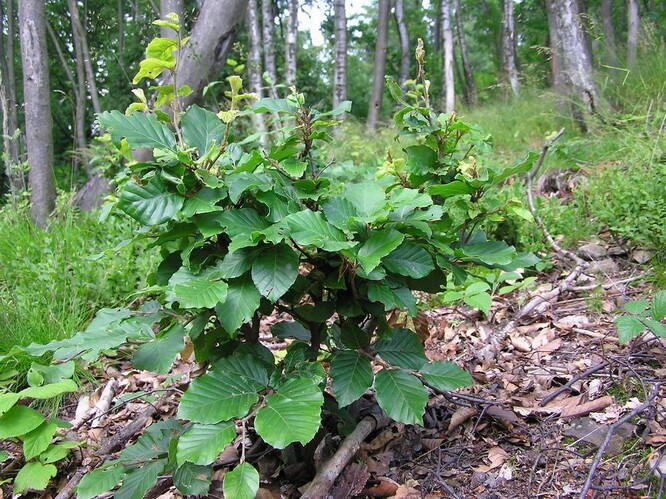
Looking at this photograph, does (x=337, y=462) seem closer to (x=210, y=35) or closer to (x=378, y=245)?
(x=378, y=245)

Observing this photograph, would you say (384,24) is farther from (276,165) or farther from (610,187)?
(276,165)

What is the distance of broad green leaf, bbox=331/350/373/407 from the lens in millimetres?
1177

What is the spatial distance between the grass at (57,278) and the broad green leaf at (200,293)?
130 cm

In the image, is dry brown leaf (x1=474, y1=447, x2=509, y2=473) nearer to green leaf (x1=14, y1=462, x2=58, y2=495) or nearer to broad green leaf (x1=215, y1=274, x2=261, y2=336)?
broad green leaf (x1=215, y1=274, x2=261, y2=336)

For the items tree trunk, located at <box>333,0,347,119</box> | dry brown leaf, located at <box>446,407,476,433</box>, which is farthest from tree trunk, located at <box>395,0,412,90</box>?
dry brown leaf, located at <box>446,407,476,433</box>

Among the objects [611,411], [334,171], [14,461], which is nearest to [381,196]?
[611,411]

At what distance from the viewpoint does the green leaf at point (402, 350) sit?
1325 mm

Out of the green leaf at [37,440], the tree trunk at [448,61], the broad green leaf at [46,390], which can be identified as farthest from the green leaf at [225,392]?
the tree trunk at [448,61]

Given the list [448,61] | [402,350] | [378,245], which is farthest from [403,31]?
[378,245]

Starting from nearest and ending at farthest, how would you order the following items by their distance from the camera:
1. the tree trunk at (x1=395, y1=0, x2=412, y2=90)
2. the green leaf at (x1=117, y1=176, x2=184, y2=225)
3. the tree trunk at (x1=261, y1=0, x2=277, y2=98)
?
the green leaf at (x1=117, y1=176, x2=184, y2=225) < the tree trunk at (x1=261, y1=0, x2=277, y2=98) < the tree trunk at (x1=395, y1=0, x2=412, y2=90)

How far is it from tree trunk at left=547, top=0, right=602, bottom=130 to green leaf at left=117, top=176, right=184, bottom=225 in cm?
499

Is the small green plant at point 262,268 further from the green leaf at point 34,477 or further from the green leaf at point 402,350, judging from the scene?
the green leaf at point 34,477

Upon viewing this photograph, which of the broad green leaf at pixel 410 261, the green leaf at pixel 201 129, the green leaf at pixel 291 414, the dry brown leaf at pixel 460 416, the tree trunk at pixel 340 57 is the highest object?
the tree trunk at pixel 340 57

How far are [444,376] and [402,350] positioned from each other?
13cm
